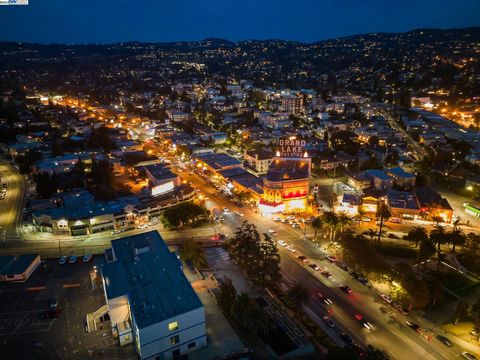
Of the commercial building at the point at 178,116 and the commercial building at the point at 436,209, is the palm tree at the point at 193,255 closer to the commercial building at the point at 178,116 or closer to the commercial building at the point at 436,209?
the commercial building at the point at 436,209

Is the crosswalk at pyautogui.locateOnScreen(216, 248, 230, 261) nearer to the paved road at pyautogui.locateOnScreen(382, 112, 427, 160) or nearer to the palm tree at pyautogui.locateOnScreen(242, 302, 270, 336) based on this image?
the palm tree at pyautogui.locateOnScreen(242, 302, 270, 336)

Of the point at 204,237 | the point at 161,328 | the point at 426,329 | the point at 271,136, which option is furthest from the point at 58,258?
the point at 271,136

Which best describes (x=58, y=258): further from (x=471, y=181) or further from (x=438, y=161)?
(x=438, y=161)

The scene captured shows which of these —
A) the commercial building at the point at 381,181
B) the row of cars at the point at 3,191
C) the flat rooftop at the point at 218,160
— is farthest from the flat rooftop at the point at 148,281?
the commercial building at the point at 381,181

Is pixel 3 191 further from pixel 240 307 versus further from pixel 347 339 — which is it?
pixel 347 339

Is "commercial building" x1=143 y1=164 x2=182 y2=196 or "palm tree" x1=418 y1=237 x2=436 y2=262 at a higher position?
"commercial building" x1=143 y1=164 x2=182 y2=196

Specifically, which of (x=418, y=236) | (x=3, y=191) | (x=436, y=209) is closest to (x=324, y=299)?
(x=418, y=236)

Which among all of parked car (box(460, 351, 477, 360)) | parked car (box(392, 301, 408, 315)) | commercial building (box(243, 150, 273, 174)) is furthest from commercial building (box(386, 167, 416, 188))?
parked car (box(460, 351, 477, 360))
